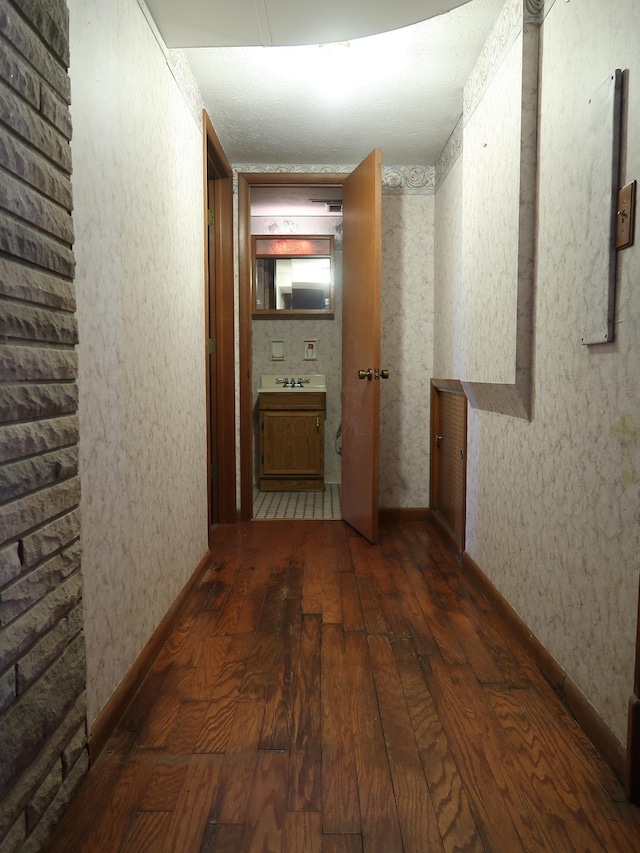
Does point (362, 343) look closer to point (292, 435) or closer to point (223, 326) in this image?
point (223, 326)

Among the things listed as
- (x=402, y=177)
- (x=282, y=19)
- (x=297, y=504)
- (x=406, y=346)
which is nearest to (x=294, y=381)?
(x=297, y=504)

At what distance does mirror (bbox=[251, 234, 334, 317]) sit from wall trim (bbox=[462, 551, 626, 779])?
308 centimetres

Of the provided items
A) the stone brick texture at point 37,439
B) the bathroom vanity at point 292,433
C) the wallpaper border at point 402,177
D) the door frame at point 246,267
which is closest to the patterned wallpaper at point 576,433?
the stone brick texture at point 37,439

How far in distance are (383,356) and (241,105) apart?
161cm

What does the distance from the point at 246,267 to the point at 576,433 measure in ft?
8.14

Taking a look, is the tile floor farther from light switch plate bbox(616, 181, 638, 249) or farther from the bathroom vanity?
light switch plate bbox(616, 181, 638, 249)

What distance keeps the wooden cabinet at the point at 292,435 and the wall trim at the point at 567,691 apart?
2.38m

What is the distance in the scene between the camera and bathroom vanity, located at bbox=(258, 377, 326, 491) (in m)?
4.45

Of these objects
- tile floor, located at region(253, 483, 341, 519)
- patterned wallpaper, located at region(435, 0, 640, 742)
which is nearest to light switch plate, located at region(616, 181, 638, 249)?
patterned wallpaper, located at region(435, 0, 640, 742)

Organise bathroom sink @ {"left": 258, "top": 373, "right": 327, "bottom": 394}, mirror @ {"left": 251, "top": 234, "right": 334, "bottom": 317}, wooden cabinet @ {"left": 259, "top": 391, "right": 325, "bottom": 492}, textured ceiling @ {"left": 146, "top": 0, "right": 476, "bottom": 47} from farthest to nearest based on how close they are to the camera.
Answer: bathroom sink @ {"left": 258, "top": 373, "right": 327, "bottom": 394}
mirror @ {"left": 251, "top": 234, "right": 334, "bottom": 317}
wooden cabinet @ {"left": 259, "top": 391, "right": 325, "bottom": 492}
textured ceiling @ {"left": 146, "top": 0, "right": 476, "bottom": 47}

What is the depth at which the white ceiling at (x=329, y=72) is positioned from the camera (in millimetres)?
1697

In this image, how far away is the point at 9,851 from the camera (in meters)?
0.91

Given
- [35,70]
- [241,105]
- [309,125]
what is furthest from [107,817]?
[309,125]

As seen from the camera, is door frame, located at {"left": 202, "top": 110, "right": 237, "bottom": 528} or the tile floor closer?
door frame, located at {"left": 202, "top": 110, "right": 237, "bottom": 528}
